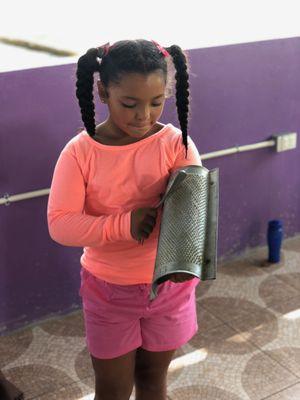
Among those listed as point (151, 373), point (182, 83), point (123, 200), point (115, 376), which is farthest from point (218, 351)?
point (182, 83)

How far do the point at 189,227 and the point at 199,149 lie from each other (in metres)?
1.26

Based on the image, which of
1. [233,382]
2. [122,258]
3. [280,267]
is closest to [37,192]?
[122,258]

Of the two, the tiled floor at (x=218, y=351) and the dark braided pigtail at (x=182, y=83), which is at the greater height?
the dark braided pigtail at (x=182, y=83)

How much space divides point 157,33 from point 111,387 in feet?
6.20

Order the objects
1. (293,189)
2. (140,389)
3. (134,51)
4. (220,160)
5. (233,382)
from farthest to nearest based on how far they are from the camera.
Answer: (293,189)
(220,160)
(233,382)
(140,389)
(134,51)

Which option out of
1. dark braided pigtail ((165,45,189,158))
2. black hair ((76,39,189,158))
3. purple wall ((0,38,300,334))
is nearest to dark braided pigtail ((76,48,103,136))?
black hair ((76,39,189,158))

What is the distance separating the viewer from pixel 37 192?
1.86 meters

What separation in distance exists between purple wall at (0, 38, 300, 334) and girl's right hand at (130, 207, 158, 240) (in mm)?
858

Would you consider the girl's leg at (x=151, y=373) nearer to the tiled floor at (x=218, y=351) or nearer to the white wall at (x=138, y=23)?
the tiled floor at (x=218, y=351)

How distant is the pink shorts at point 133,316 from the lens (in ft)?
3.84

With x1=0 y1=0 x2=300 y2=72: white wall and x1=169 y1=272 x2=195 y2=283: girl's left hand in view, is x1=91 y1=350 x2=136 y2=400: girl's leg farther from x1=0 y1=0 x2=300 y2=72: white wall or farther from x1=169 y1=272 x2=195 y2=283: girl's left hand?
x1=0 y1=0 x2=300 y2=72: white wall

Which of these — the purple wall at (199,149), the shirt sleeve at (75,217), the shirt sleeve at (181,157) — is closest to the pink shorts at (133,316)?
the shirt sleeve at (75,217)

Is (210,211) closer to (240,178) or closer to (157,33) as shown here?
(240,178)

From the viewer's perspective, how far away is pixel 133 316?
118cm
